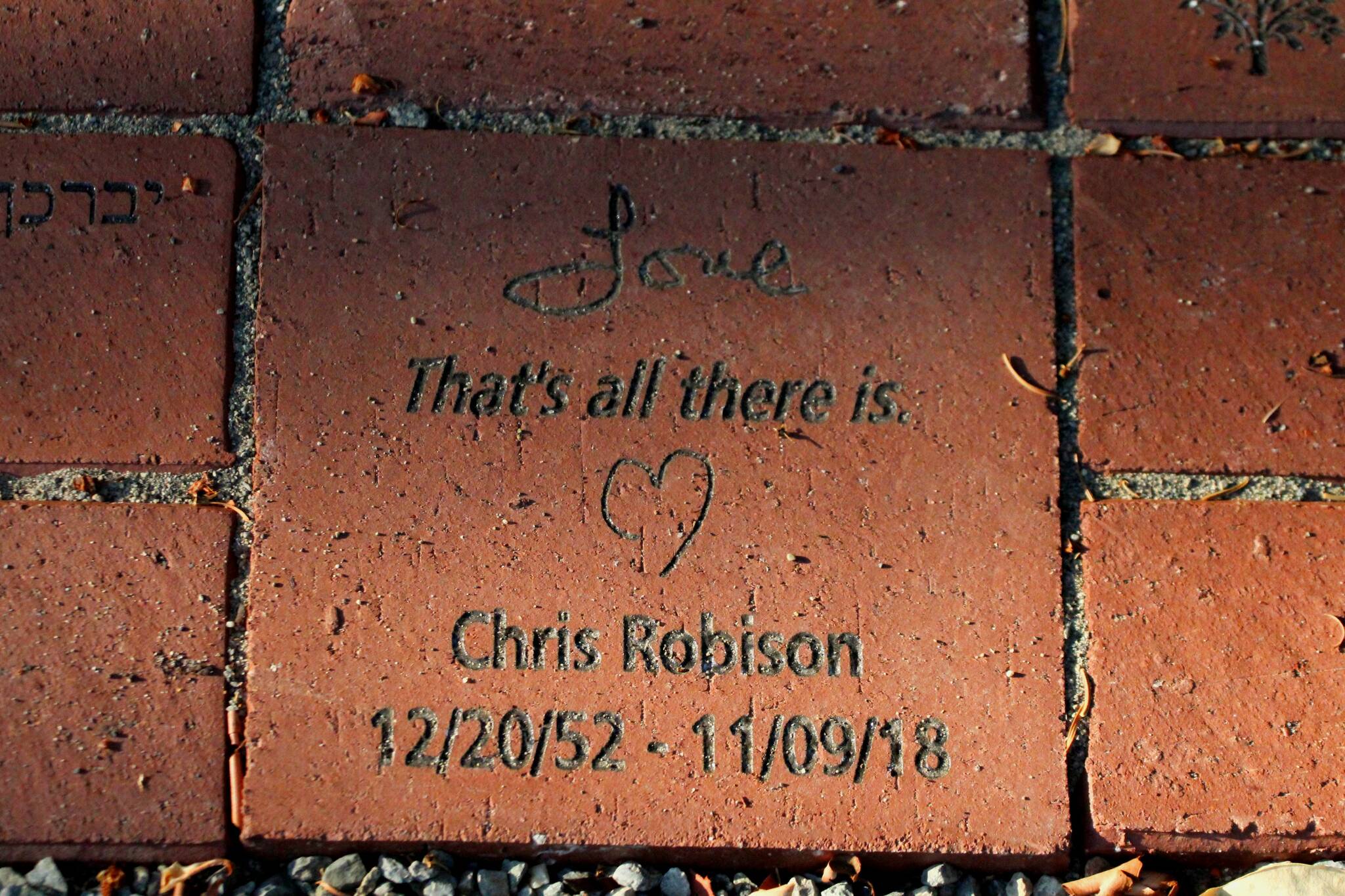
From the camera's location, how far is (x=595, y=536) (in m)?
1.69

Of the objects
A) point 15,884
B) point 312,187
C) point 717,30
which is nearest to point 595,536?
point 312,187

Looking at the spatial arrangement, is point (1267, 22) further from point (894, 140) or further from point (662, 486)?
point (662, 486)

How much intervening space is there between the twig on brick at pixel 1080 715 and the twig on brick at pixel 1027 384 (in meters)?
0.42

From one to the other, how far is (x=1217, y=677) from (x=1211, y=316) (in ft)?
1.72

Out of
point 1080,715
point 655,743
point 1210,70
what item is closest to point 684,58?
point 1210,70

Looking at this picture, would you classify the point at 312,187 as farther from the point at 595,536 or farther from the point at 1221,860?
the point at 1221,860

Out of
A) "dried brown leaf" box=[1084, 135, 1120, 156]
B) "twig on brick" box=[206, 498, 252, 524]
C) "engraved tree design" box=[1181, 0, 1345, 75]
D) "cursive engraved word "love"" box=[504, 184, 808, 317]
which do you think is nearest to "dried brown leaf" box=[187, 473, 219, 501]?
"twig on brick" box=[206, 498, 252, 524]

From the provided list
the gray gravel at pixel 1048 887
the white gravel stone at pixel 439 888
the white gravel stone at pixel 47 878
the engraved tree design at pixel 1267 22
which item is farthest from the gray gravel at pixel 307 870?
the engraved tree design at pixel 1267 22

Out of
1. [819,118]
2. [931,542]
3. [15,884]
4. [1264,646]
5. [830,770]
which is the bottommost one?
[15,884]

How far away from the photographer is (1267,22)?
182 centimetres

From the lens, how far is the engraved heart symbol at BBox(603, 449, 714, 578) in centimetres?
169

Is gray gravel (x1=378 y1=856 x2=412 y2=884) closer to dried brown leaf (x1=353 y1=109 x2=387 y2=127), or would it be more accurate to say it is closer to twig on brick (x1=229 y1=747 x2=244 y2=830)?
twig on brick (x1=229 y1=747 x2=244 y2=830)

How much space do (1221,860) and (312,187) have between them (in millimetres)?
1632

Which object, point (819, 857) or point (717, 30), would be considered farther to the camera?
point (717, 30)
